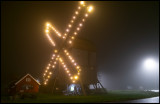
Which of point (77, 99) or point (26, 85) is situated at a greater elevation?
point (26, 85)

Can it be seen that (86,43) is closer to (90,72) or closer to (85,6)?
(90,72)

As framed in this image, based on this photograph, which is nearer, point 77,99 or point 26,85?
point 77,99

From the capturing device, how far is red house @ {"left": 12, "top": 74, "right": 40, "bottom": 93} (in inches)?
1591

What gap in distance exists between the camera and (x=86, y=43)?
45.2 metres

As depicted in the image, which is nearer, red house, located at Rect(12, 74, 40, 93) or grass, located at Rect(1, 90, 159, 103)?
grass, located at Rect(1, 90, 159, 103)

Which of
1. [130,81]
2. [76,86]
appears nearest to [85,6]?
[76,86]

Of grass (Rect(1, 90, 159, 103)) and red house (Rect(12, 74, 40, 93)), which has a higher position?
red house (Rect(12, 74, 40, 93))

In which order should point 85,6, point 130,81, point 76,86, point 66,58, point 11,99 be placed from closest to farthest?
point 11,99, point 85,6, point 66,58, point 76,86, point 130,81

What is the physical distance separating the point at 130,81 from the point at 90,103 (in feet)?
171

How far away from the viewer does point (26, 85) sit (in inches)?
1635

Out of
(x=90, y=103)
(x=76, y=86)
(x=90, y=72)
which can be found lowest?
(x=90, y=103)

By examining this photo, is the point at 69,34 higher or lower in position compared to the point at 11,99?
higher

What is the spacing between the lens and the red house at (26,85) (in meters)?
40.4

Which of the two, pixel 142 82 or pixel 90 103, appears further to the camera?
pixel 142 82
